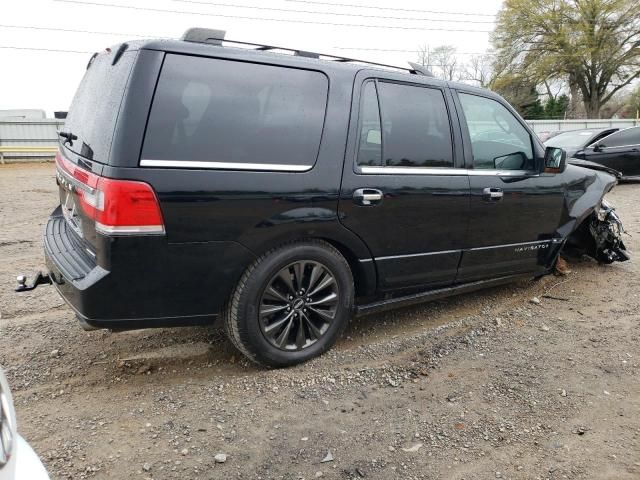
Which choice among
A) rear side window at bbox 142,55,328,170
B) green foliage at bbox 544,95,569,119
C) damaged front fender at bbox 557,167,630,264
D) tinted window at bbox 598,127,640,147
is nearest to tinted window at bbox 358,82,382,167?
rear side window at bbox 142,55,328,170

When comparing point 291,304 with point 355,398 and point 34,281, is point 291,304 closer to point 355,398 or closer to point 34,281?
point 355,398

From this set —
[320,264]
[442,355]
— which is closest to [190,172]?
[320,264]

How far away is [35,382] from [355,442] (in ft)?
6.34

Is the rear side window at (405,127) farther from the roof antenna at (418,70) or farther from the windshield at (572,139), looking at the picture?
the windshield at (572,139)

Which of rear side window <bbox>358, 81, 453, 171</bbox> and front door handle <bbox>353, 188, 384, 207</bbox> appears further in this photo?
rear side window <bbox>358, 81, 453, 171</bbox>

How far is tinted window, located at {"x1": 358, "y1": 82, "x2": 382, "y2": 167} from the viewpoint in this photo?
328 centimetres

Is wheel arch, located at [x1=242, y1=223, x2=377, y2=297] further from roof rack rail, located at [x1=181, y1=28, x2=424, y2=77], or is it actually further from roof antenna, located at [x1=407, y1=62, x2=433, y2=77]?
roof antenna, located at [x1=407, y1=62, x2=433, y2=77]

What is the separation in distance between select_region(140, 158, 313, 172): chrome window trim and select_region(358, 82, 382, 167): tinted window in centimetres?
43

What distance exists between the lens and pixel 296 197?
2.99 meters

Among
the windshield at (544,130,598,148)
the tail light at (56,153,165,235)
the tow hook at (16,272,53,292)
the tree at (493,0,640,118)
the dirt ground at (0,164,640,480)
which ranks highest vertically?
the tree at (493,0,640,118)

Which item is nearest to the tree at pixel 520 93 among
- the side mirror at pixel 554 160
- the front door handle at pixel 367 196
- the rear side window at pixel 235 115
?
the side mirror at pixel 554 160

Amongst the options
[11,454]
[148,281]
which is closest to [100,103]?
[148,281]

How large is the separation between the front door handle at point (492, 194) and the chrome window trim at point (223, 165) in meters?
1.51

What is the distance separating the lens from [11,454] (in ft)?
4.09
